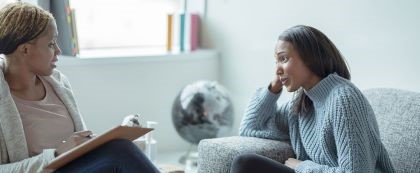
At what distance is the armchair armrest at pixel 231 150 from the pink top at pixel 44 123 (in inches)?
19.1

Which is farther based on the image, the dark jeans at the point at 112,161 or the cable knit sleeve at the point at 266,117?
the cable knit sleeve at the point at 266,117

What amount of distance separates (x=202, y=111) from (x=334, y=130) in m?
1.37

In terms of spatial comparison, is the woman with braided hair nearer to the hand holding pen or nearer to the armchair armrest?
the hand holding pen

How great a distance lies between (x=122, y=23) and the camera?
3.77 m

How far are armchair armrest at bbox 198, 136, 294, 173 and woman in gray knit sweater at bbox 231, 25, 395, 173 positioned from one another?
56 mm

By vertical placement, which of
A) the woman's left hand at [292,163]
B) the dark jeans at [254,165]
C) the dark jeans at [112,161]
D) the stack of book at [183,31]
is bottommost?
the woman's left hand at [292,163]

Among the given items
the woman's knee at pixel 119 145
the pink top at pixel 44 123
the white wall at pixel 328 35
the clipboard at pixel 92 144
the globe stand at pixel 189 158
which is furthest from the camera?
the globe stand at pixel 189 158

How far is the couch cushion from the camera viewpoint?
2.32 meters

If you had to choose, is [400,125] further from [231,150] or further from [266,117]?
[231,150]

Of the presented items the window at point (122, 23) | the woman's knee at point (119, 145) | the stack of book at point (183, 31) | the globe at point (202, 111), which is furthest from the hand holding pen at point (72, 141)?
the stack of book at point (183, 31)

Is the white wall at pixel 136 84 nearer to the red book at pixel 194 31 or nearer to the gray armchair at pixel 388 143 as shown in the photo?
the red book at pixel 194 31

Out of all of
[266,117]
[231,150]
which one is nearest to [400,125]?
[266,117]

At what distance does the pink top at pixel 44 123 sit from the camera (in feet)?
7.29

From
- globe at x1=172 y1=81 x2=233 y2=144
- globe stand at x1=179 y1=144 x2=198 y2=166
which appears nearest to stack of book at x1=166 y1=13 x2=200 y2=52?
globe at x1=172 y1=81 x2=233 y2=144
